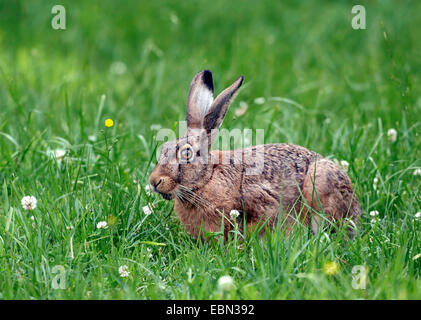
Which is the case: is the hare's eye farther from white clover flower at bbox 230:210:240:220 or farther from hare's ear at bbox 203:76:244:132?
white clover flower at bbox 230:210:240:220

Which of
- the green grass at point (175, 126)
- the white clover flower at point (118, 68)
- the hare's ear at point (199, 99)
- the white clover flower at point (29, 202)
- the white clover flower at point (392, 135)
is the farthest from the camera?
the white clover flower at point (118, 68)

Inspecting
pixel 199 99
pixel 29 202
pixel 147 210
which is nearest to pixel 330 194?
pixel 199 99

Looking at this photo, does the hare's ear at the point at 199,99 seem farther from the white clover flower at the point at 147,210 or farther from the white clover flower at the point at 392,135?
the white clover flower at the point at 392,135

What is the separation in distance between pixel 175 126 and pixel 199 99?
387 mm

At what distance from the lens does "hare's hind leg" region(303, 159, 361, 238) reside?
16.1 ft

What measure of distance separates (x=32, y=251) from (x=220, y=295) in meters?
1.34

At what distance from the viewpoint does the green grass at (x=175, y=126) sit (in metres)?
4.08

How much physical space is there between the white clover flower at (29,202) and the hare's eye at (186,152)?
1145mm

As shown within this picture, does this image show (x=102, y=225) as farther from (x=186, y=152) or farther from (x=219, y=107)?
(x=219, y=107)

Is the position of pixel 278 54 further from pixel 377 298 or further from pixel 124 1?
pixel 377 298

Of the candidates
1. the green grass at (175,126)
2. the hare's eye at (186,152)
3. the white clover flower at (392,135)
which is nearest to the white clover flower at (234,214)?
the green grass at (175,126)

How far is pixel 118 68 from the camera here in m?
8.84

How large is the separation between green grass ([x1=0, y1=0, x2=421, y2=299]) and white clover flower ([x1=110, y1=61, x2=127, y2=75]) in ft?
0.29
